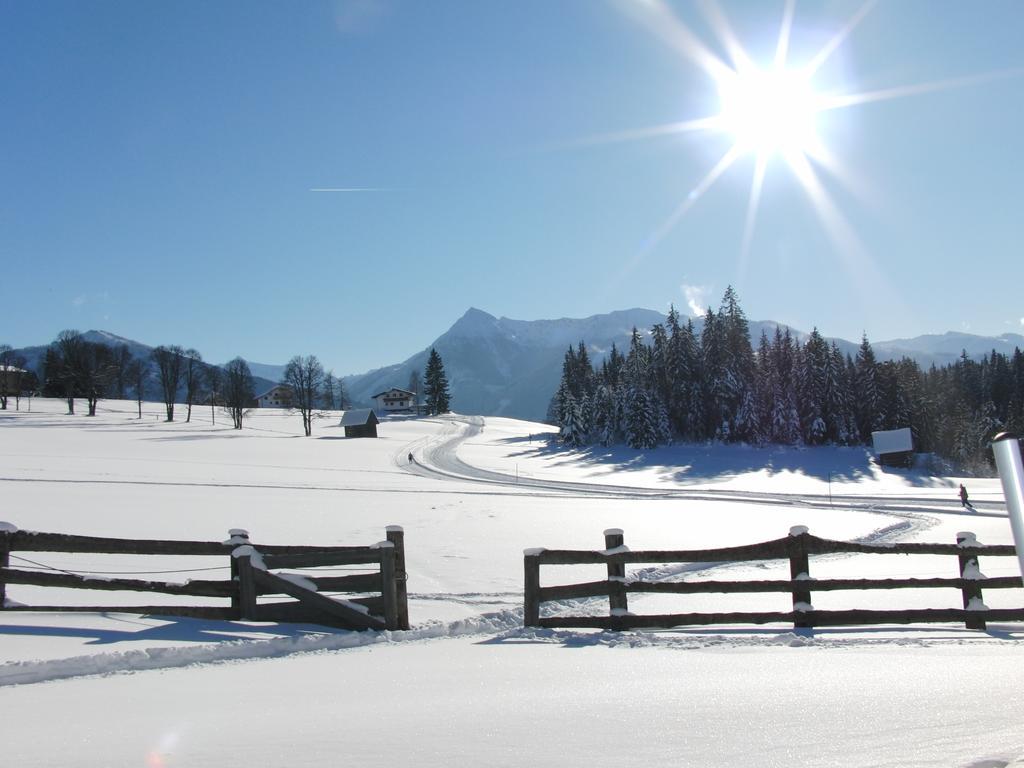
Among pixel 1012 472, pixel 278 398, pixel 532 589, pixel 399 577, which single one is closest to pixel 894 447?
pixel 532 589

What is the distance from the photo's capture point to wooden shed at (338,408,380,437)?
300 feet

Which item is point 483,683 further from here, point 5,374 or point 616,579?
point 5,374

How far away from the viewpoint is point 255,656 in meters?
7.21

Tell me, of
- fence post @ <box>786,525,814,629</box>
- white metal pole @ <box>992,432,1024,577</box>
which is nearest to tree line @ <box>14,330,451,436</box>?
fence post @ <box>786,525,814,629</box>

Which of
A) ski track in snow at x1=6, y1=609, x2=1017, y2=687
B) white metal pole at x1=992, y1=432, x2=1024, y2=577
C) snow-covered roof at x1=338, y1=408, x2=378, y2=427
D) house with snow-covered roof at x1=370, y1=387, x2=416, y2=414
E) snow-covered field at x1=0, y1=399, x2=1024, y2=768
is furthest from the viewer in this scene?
house with snow-covered roof at x1=370, y1=387, x2=416, y2=414

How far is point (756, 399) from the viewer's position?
7625 centimetres

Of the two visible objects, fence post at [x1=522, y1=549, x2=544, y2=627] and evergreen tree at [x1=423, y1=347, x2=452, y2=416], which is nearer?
fence post at [x1=522, y1=549, x2=544, y2=627]

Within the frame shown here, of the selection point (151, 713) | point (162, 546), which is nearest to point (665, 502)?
point (162, 546)

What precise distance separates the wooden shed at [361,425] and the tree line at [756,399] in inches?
1020

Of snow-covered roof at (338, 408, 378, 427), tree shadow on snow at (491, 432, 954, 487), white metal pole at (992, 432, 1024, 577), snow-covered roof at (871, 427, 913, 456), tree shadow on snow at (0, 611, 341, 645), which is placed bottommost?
tree shadow on snow at (491, 432, 954, 487)

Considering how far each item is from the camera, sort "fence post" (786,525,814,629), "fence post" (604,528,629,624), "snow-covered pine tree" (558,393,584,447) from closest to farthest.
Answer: "fence post" (786,525,814,629), "fence post" (604,528,629,624), "snow-covered pine tree" (558,393,584,447)

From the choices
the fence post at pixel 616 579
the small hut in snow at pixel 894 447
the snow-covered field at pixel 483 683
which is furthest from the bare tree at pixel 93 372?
the fence post at pixel 616 579

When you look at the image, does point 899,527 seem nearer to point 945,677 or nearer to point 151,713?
point 945,677

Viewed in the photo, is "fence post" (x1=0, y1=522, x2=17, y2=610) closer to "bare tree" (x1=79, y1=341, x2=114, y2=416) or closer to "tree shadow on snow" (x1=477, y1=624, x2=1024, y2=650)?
"tree shadow on snow" (x1=477, y1=624, x2=1024, y2=650)
